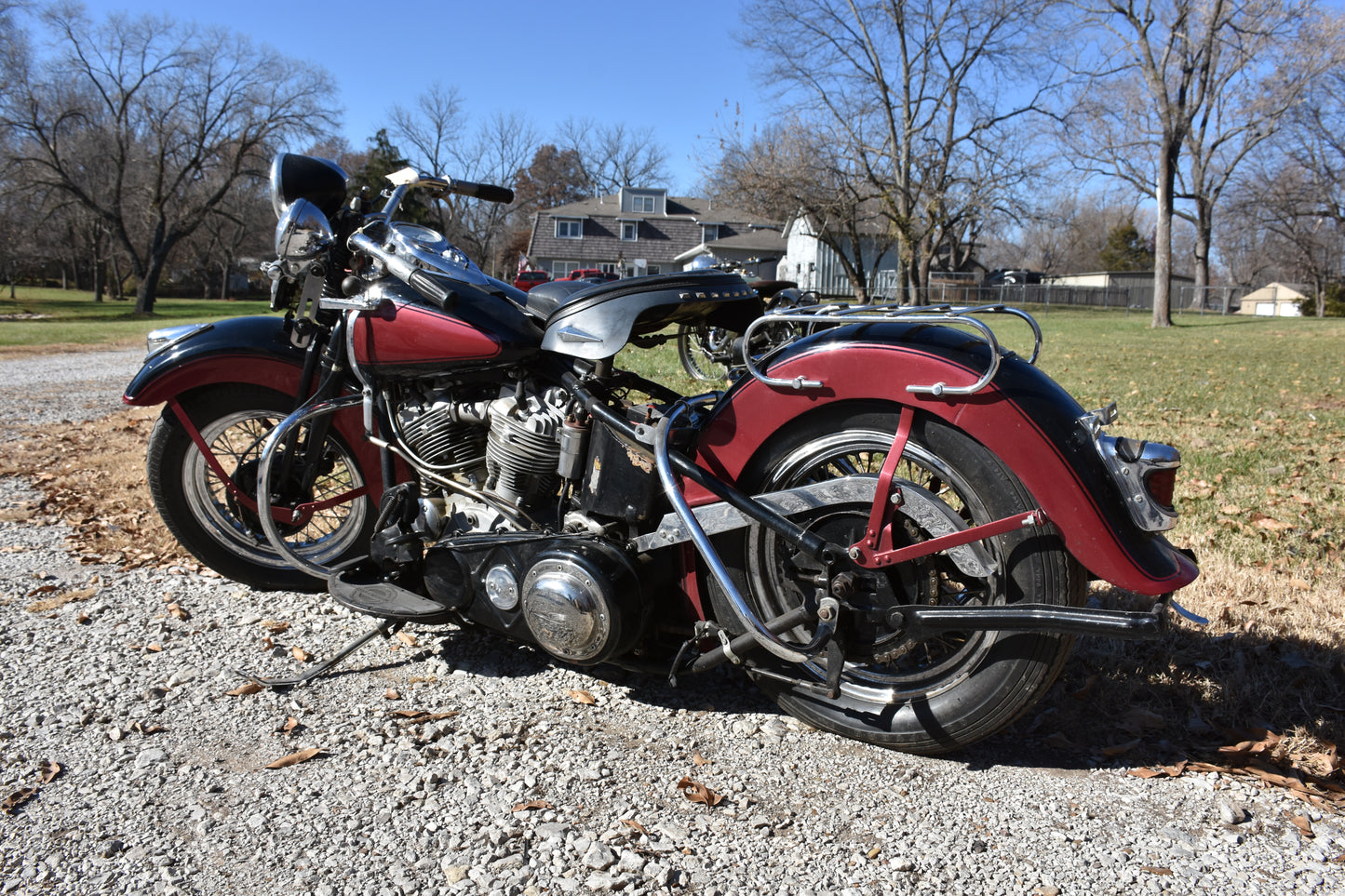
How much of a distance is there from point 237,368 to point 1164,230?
29.6 m

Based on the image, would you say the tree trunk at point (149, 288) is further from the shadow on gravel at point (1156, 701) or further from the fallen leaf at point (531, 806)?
the fallen leaf at point (531, 806)

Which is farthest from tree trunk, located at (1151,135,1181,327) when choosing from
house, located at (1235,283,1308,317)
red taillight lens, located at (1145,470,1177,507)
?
house, located at (1235,283,1308,317)

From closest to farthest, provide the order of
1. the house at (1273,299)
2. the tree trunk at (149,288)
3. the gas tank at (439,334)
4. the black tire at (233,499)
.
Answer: the gas tank at (439,334) < the black tire at (233,499) < the tree trunk at (149,288) < the house at (1273,299)

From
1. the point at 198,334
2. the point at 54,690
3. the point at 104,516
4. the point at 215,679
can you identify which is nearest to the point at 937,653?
the point at 215,679

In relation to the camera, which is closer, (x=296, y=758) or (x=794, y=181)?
(x=296, y=758)

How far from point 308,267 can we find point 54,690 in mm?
1685

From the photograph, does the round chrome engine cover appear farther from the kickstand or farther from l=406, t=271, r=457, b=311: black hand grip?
l=406, t=271, r=457, b=311: black hand grip

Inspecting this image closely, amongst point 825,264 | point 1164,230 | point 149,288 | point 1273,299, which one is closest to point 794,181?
point 1164,230

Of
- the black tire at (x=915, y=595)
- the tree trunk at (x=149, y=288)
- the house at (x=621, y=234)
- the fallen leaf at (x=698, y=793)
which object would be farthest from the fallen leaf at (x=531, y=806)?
the house at (x=621, y=234)

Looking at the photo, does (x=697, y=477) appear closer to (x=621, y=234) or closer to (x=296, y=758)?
(x=296, y=758)

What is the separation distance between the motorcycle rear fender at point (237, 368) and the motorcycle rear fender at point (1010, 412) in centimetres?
190

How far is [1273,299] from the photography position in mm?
72438

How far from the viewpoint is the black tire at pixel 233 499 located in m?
3.63

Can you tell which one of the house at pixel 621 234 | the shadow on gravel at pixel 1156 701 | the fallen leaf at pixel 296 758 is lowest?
the fallen leaf at pixel 296 758
